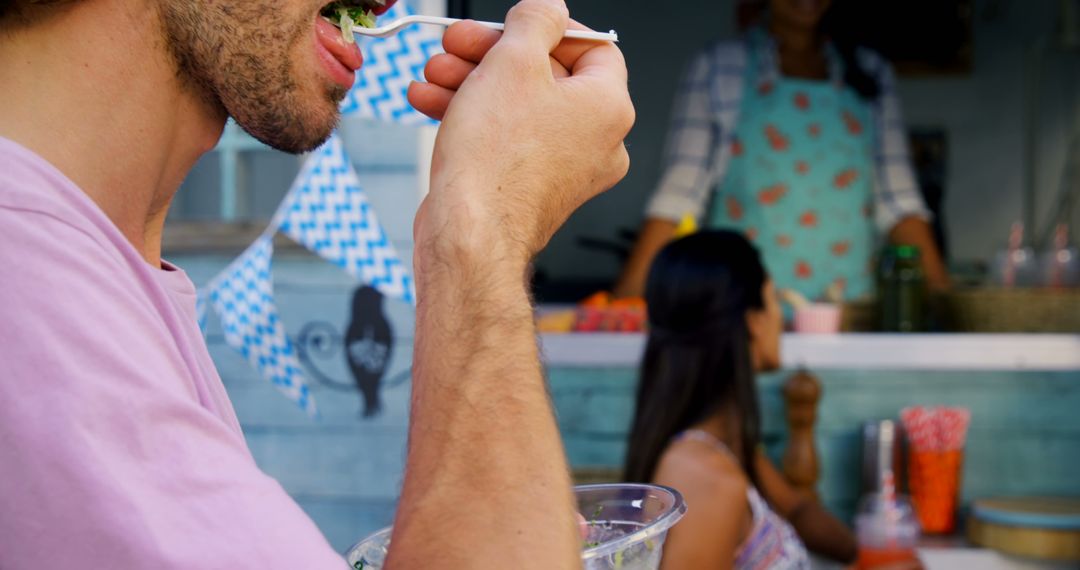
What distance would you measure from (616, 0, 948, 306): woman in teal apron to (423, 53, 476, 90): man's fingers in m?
3.35

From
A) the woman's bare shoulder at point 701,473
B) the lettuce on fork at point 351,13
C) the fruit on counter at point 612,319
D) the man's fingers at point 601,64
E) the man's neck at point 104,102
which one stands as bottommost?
the woman's bare shoulder at point 701,473

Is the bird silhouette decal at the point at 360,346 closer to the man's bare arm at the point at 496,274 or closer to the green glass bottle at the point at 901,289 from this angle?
the green glass bottle at the point at 901,289

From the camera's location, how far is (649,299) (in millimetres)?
3045

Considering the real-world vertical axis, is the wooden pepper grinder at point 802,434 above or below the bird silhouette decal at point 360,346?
below

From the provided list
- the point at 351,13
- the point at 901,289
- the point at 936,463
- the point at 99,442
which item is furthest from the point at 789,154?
the point at 99,442

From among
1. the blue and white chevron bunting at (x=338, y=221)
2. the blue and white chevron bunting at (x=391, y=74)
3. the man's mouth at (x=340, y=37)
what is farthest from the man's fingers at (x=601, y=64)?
the blue and white chevron bunting at (x=338, y=221)

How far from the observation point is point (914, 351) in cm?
399

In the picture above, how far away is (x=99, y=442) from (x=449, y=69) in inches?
18.0

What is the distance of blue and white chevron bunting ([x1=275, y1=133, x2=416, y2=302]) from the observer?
3.05 meters

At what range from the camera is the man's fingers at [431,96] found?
1043 mm

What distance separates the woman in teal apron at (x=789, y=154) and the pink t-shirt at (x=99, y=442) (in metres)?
3.61

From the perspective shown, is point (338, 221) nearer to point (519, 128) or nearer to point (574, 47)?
point (574, 47)

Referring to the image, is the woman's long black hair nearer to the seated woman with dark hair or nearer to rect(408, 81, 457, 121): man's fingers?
the seated woman with dark hair

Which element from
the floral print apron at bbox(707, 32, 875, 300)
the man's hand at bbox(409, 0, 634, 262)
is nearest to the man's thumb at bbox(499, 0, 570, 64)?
the man's hand at bbox(409, 0, 634, 262)
